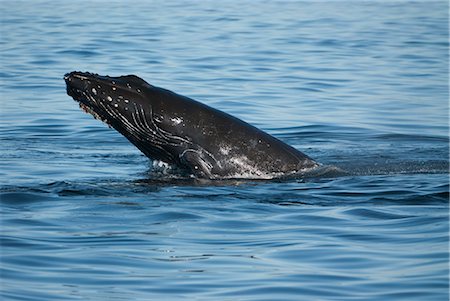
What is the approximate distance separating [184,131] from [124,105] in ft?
2.42

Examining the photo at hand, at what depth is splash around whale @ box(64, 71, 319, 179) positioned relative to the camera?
12148 mm

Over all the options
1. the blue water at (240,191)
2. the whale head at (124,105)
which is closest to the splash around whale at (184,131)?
the whale head at (124,105)

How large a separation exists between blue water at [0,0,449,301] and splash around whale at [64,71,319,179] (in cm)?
31

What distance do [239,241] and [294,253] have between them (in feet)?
1.92

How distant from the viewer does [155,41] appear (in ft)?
102

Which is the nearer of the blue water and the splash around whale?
the blue water

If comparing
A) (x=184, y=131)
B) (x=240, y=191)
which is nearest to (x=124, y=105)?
(x=184, y=131)

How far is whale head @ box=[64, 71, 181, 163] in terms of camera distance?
40.1 ft

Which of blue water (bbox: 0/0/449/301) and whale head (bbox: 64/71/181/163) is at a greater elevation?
whale head (bbox: 64/71/181/163)

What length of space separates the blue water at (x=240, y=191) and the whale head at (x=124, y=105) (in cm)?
44

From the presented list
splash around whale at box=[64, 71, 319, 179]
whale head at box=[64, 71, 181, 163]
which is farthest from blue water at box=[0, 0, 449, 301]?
whale head at box=[64, 71, 181, 163]

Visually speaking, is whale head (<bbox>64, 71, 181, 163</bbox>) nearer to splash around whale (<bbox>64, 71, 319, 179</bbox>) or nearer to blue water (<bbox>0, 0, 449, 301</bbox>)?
splash around whale (<bbox>64, 71, 319, 179</bbox>)

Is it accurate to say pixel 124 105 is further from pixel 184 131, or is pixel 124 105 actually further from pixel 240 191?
pixel 240 191

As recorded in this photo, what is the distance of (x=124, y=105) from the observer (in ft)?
40.2
